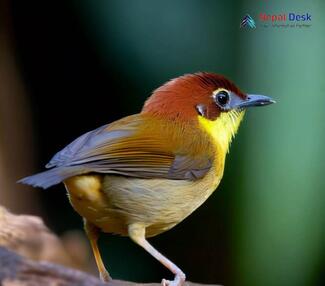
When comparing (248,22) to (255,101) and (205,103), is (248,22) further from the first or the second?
(205,103)

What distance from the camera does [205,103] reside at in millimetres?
3238

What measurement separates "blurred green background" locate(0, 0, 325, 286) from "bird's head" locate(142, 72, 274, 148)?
38cm

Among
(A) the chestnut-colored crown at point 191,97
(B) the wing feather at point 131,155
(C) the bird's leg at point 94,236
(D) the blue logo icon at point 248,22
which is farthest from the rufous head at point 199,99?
(C) the bird's leg at point 94,236

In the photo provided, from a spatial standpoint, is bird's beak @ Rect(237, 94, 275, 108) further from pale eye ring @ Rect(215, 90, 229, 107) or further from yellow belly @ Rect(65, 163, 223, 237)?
yellow belly @ Rect(65, 163, 223, 237)

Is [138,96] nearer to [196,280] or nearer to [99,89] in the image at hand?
[99,89]

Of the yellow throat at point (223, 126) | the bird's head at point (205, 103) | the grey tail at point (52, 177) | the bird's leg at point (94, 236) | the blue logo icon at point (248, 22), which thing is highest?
the blue logo icon at point (248, 22)

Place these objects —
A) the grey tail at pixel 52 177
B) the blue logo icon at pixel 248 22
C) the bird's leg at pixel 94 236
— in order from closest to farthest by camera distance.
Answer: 1. the grey tail at pixel 52 177
2. the bird's leg at pixel 94 236
3. the blue logo icon at pixel 248 22

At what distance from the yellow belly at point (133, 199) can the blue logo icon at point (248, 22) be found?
0.97m

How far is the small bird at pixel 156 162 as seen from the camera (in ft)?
9.27

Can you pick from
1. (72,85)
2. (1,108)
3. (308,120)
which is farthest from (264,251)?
(1,108)

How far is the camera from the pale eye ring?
3242 mm

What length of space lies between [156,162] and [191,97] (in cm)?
44

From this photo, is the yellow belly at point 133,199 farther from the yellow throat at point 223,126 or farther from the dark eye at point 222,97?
the dark eye at point 222,97

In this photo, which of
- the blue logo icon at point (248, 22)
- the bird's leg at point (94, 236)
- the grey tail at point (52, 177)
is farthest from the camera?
the blue logo icon at point (248, 22)
